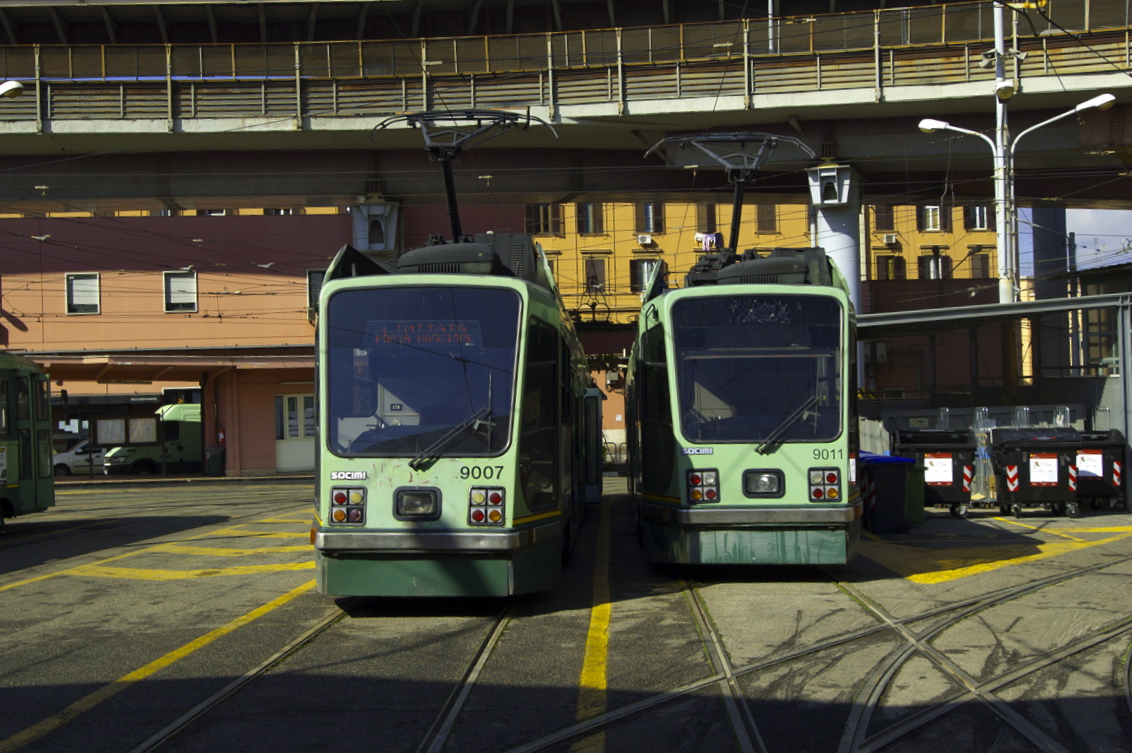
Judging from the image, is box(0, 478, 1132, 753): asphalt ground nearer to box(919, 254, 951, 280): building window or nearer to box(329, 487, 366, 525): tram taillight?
box(329, 487, 366, 525): tram taillight

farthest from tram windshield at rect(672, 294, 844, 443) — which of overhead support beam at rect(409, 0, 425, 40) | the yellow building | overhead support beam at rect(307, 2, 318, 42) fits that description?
the yellow building

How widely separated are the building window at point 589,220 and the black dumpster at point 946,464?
34.8 metres

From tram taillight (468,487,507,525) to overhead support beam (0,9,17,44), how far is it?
28003 millimetres

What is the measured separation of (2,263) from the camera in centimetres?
3594

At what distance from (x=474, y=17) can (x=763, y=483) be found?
22.0m

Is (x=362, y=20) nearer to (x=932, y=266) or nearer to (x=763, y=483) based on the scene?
(x=763, y=483)

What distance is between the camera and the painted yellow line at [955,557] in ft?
Answer: 35.7

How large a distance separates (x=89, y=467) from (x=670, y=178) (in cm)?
2359

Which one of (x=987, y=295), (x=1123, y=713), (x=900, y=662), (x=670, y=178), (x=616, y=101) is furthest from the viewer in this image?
(x=987, y=295)

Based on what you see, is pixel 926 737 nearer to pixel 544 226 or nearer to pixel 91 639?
pixel 91 639

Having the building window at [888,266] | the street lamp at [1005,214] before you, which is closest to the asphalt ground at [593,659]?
the street lamp at [1005,214]

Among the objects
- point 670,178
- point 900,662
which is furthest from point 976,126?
point 900,662

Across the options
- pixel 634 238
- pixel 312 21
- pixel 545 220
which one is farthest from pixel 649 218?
pixel 312 21

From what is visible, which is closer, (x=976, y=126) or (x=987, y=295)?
(x=976, y=126)
